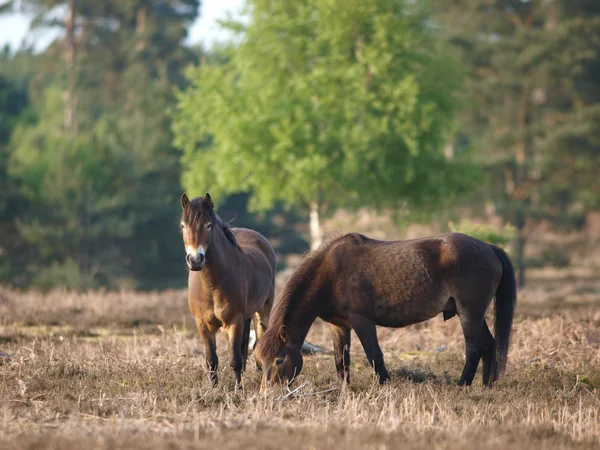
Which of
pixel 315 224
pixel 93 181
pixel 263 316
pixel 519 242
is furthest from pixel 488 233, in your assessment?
pixel 93 181

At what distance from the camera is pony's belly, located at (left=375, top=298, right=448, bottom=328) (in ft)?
32.8

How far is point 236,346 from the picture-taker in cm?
959

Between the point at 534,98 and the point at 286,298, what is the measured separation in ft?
113

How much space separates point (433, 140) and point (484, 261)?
719 inches

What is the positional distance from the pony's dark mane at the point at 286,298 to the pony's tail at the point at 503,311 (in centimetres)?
179

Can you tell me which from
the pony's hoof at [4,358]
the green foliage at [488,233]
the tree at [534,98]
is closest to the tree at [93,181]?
the green foliage at [488,233]

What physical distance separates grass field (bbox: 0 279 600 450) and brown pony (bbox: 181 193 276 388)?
47 cm

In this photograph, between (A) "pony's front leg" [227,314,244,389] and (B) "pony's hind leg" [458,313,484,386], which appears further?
(B) "pony's hind leg" [458,313,484,386]

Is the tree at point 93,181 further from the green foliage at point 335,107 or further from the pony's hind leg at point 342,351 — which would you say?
the pony's hind leg at point 342,351

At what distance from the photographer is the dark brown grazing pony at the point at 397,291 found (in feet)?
31.8

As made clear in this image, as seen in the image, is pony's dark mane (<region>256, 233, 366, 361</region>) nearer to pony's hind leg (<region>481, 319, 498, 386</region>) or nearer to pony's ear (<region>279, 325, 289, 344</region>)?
pony's ear (<region>279, 325, 289, 344</region>)

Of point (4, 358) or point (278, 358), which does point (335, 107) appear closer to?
point (4, 358)

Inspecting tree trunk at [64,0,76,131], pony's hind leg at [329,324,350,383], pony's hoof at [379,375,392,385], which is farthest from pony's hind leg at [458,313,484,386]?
tree trunk at [64,0,76,131]

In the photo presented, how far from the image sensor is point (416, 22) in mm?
28734
